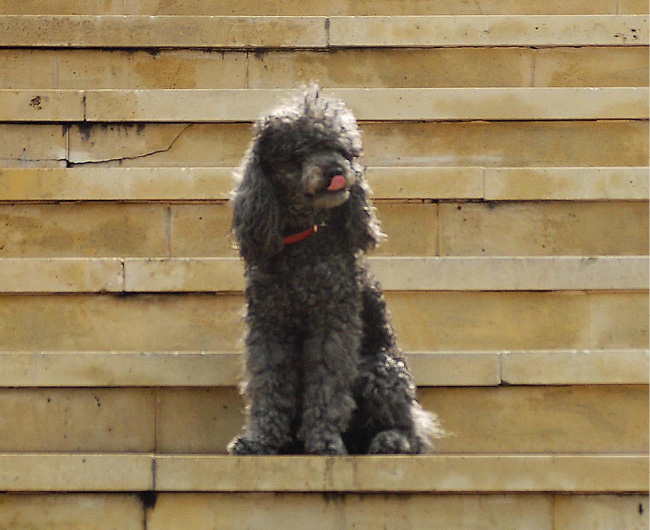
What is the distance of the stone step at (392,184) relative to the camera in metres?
5.59

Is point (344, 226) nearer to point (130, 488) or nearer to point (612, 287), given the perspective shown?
point (130, 488)

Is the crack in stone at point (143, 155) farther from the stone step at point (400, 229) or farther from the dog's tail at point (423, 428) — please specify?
the dog's tail at point (423, 428)

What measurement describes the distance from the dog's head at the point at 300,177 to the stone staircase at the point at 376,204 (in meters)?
1.07

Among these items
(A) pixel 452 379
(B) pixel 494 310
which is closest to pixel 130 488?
(A) pixel 452 379

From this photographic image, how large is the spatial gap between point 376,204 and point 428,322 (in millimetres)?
700

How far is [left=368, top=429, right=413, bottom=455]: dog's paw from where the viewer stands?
4309mm

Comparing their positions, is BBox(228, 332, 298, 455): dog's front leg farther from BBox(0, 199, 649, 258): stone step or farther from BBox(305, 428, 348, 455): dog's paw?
BBox(0, 199, 649, 258): stone step

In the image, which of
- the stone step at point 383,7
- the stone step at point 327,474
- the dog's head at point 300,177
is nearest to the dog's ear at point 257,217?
the dog's head at point 300,177

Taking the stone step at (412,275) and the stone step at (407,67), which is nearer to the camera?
the stone step at (412,275)

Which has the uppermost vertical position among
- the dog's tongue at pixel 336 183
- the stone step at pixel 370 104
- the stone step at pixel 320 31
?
the stone step at pixel 320 31

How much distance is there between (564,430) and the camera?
5.30 m

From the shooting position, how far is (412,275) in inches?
214

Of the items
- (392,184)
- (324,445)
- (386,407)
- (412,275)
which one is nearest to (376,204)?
(392,184)

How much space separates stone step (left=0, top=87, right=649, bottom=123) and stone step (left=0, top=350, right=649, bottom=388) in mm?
1357
